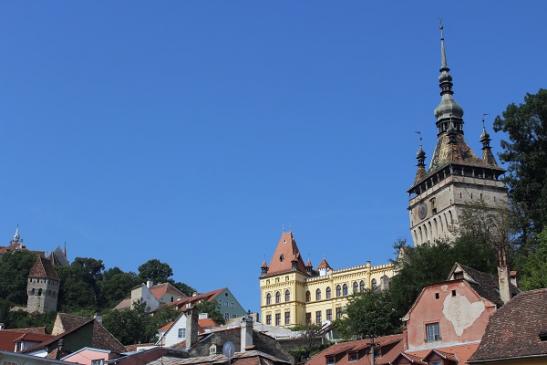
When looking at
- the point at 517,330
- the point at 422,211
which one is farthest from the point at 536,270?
the point at 422,211

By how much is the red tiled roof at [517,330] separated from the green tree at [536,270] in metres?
11.9

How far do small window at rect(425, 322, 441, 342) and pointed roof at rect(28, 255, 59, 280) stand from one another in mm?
120003

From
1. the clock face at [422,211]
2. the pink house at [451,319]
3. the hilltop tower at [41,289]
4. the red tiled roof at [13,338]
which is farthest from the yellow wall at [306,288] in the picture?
the pink house at [451,319]

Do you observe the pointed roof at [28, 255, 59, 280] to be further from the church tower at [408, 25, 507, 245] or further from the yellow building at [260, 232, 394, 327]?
the church tower at [408, 25, 507, 245]

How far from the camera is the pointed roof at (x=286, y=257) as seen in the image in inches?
5162

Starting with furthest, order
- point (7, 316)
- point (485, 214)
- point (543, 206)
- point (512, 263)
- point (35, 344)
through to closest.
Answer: point (7, 316) → point (485, 214) → point (543, 206) → point (512, 263) → point (35, 344)

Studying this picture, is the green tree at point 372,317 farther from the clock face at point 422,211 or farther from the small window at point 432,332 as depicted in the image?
the clock face at point 422,211

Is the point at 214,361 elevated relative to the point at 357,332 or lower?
lower

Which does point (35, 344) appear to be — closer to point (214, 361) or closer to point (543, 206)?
point (214, 361)

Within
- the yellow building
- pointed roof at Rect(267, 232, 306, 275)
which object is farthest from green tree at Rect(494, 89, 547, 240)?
pointed roof at Rect(267, 232, 306, 275)

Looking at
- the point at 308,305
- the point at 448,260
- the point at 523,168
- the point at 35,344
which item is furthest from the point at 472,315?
the point at 308,305

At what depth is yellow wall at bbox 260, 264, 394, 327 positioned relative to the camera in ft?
407

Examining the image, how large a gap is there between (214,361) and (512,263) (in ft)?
105

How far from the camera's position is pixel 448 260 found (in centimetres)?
5872
